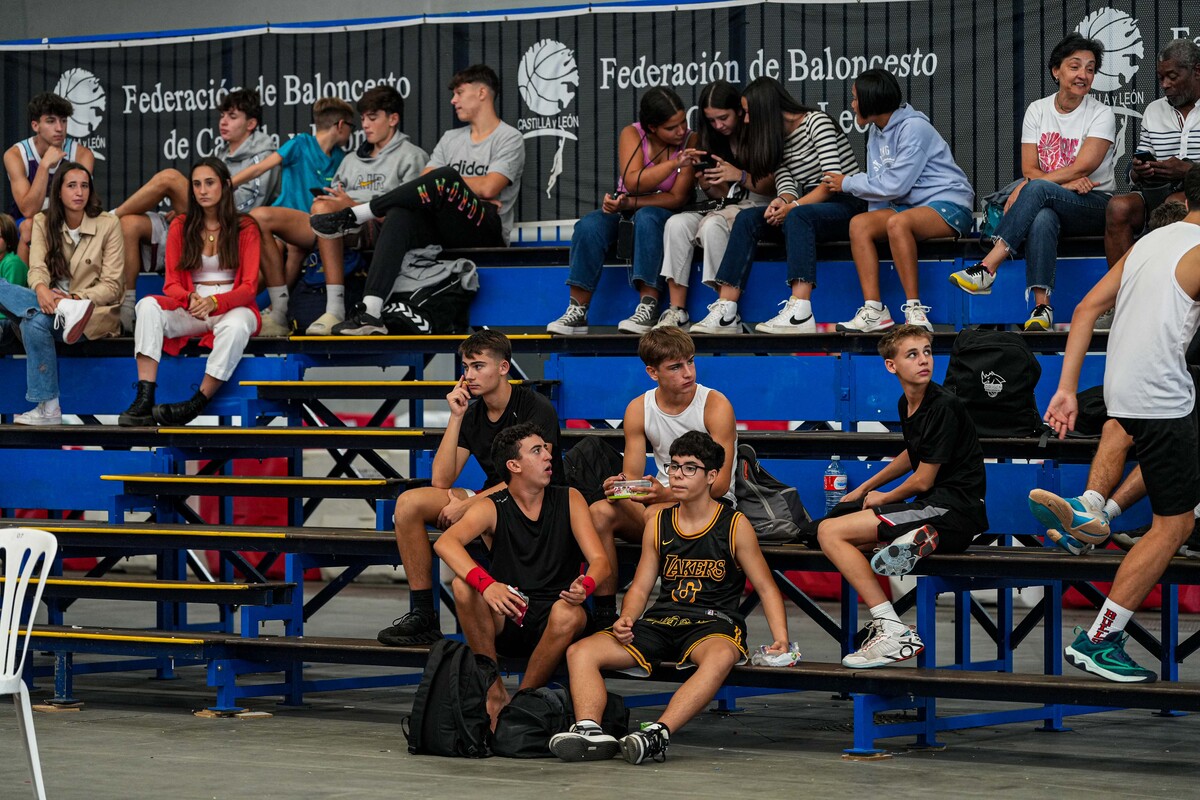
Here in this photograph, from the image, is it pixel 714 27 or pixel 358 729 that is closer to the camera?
pixel 358 729

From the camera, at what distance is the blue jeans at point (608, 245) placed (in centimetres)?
908

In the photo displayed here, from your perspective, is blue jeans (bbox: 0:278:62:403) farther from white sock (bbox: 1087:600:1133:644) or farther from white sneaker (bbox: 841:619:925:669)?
white sock (bbox: 1087:600:1133:644)

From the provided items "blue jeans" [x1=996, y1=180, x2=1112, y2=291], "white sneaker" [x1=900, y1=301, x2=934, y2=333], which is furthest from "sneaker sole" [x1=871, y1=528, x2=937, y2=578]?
"blue jeans" [x1=996, y1=180, x2=1112, y2=291]

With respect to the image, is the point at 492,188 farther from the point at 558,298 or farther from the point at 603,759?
the point at 603,759

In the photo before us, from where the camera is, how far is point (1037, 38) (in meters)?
9.05

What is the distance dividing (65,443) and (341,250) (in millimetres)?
1975

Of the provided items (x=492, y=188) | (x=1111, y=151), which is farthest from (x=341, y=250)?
(x=1111, y=151)

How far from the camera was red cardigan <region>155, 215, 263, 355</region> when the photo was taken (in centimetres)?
964

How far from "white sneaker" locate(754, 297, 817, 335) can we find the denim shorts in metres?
0.76

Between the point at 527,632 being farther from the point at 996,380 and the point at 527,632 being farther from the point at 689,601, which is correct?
the point at 996,380

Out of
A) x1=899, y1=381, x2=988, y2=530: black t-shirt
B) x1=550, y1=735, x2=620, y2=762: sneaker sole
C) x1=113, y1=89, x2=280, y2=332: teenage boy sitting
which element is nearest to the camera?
x1=550, y1=735, x2=620, y2=762: sneaker sole

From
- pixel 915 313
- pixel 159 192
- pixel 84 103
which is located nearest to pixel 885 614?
pixel 915 313

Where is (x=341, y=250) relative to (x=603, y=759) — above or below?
above

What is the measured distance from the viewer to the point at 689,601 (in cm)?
675
